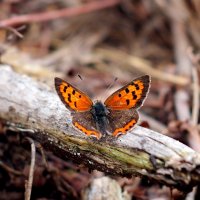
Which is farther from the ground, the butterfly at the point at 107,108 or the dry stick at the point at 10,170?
the butterfly at the point at 107,108

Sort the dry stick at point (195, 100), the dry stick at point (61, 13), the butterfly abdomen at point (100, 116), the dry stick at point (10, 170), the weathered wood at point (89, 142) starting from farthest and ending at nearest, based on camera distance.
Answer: the dry stick at point (61, 13)
the dry stick at point (195, 100)
the dry stick at point (10, 170)
the butterfly abdomen at point (100, 116)
the weathered wood at point (89, 142)

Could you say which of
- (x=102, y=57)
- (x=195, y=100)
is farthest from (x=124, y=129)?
(x=102, y=57)

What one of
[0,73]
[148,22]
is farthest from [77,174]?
[148,22]

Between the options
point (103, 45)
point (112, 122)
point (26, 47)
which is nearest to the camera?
point (112, 122)

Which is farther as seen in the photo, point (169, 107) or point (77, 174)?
point (169, 107)

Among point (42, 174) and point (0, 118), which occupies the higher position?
point (0, 118)

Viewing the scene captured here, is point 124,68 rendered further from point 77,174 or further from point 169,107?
point 77,174

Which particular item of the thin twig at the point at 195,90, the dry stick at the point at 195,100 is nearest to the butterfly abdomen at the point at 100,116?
the dry stick at the point at 195,100

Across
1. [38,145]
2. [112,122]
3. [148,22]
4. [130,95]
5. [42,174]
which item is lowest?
[42,174]

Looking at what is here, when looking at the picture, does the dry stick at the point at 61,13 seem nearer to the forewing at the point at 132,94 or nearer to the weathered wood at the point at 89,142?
the weathered wood at the point at 89,142
